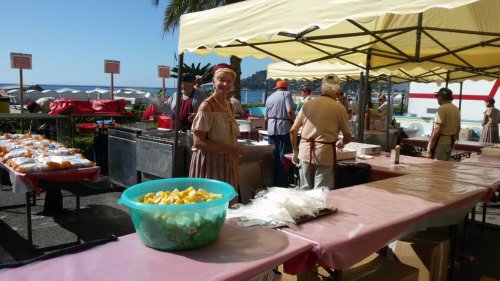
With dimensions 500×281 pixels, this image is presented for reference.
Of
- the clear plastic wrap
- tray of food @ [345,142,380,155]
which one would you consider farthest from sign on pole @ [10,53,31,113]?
the clear plastic wrap

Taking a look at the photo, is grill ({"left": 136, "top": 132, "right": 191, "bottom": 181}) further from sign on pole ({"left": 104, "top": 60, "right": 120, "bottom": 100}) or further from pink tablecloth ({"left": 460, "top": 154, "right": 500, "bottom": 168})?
sign on pole ({"left": 104, "top": 60, "right": 120, "bottom": 100})

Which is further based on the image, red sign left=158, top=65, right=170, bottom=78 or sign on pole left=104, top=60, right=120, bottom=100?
red sign left=158, top=65, right=170, bottom=78

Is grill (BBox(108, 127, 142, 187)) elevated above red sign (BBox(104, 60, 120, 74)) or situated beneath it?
situated beneath

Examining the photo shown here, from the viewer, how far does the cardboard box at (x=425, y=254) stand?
2.79 m

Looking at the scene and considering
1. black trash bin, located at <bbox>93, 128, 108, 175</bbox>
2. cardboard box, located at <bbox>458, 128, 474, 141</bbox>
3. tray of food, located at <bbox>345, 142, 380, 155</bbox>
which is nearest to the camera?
tray of food, located at <bbox>345, 142, 380, 155</bbox>

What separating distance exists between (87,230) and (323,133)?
118 inches

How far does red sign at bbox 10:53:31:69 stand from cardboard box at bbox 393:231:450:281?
28.4ft

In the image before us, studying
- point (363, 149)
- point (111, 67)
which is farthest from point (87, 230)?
point (111, 67)

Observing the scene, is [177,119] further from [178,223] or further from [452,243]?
[452,243]

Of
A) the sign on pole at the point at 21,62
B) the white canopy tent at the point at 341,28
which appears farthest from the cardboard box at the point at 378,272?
the sign on pole at the point at 21,62

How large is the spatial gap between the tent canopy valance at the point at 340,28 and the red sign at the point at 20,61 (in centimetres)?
587

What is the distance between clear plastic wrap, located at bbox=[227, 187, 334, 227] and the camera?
194 cm

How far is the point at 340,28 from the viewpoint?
16.4 feet

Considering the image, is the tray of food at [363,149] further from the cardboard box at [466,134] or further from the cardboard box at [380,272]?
the cardboard box at [466,134]
